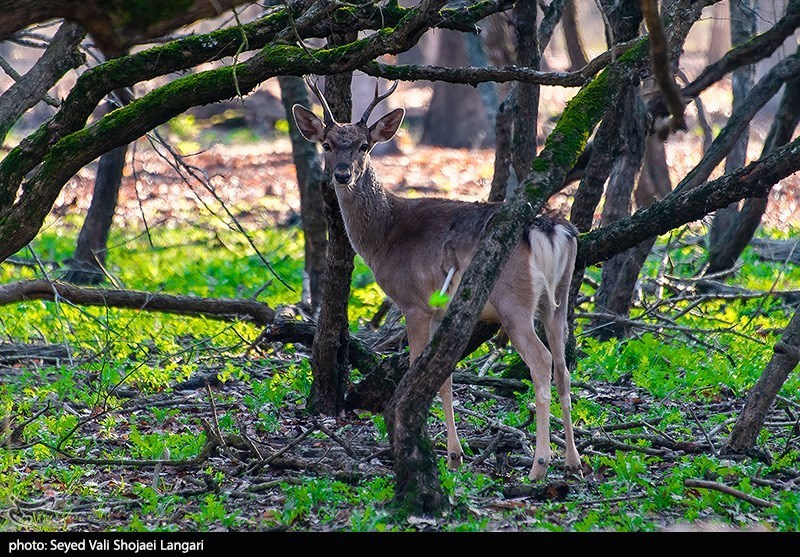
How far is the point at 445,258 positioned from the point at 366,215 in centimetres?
91

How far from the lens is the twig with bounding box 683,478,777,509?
206 inches

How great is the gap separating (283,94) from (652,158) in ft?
15.7

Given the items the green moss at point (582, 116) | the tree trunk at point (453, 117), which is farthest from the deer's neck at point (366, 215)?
the tree trunk at point (453, 117)

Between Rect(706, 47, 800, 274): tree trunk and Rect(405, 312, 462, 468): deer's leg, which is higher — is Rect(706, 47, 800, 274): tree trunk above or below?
above

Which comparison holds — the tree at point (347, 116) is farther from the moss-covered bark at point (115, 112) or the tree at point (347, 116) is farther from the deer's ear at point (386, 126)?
the deer's ear at point (386, 126)

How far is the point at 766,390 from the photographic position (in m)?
6.17

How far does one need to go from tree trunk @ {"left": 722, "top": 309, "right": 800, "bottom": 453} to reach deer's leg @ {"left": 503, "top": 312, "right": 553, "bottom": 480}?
1076mm

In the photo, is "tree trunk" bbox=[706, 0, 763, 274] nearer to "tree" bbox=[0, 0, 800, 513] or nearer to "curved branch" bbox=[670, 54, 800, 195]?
"curved branch" bbox=[670, 54, 800, 195]

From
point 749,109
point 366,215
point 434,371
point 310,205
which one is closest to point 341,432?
point 366,215

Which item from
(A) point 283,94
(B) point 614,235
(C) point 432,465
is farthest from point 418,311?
(A) point 283,94

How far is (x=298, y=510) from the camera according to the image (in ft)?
17.4

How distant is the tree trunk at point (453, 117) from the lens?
2566 centimetres

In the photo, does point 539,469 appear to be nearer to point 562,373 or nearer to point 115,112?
point 562,373

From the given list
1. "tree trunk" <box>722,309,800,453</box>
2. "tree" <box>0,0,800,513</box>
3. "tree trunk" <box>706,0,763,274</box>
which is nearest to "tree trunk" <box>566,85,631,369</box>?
"tree" <box>0,0,800,513</box>
